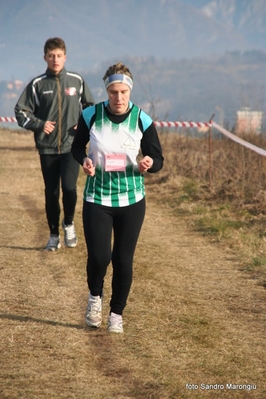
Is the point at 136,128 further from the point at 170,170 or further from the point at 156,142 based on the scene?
the point at 170,170

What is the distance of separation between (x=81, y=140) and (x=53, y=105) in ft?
8.96

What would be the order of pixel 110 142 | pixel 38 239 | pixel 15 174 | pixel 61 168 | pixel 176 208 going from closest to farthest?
pixel 110 142 → pixel 61 168 → pixel 38 239 → pixel 176 208 → pixel 15 174

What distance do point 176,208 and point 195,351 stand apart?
712 centimetres

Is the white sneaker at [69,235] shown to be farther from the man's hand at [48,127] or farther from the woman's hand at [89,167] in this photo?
the woman's hand at [89,167]

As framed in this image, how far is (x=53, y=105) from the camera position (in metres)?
7.57

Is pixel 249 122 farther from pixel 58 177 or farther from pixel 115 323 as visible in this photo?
pixel 115 323

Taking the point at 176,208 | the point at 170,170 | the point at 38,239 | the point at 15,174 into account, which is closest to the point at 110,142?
the point at 38,239

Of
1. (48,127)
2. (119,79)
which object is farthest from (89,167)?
(48,127)

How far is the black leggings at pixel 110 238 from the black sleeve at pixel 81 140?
13.0 inches

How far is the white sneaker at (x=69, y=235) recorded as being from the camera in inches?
319

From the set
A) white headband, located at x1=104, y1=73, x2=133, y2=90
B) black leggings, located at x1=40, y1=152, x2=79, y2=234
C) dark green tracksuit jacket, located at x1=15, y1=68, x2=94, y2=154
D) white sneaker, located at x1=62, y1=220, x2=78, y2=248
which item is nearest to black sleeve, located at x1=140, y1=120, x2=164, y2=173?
white headband, located at x1=104, y1=73, x2=133, y2=90

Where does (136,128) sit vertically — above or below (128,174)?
above

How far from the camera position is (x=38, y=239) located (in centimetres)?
896

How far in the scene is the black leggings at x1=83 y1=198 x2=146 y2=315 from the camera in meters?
4.82
